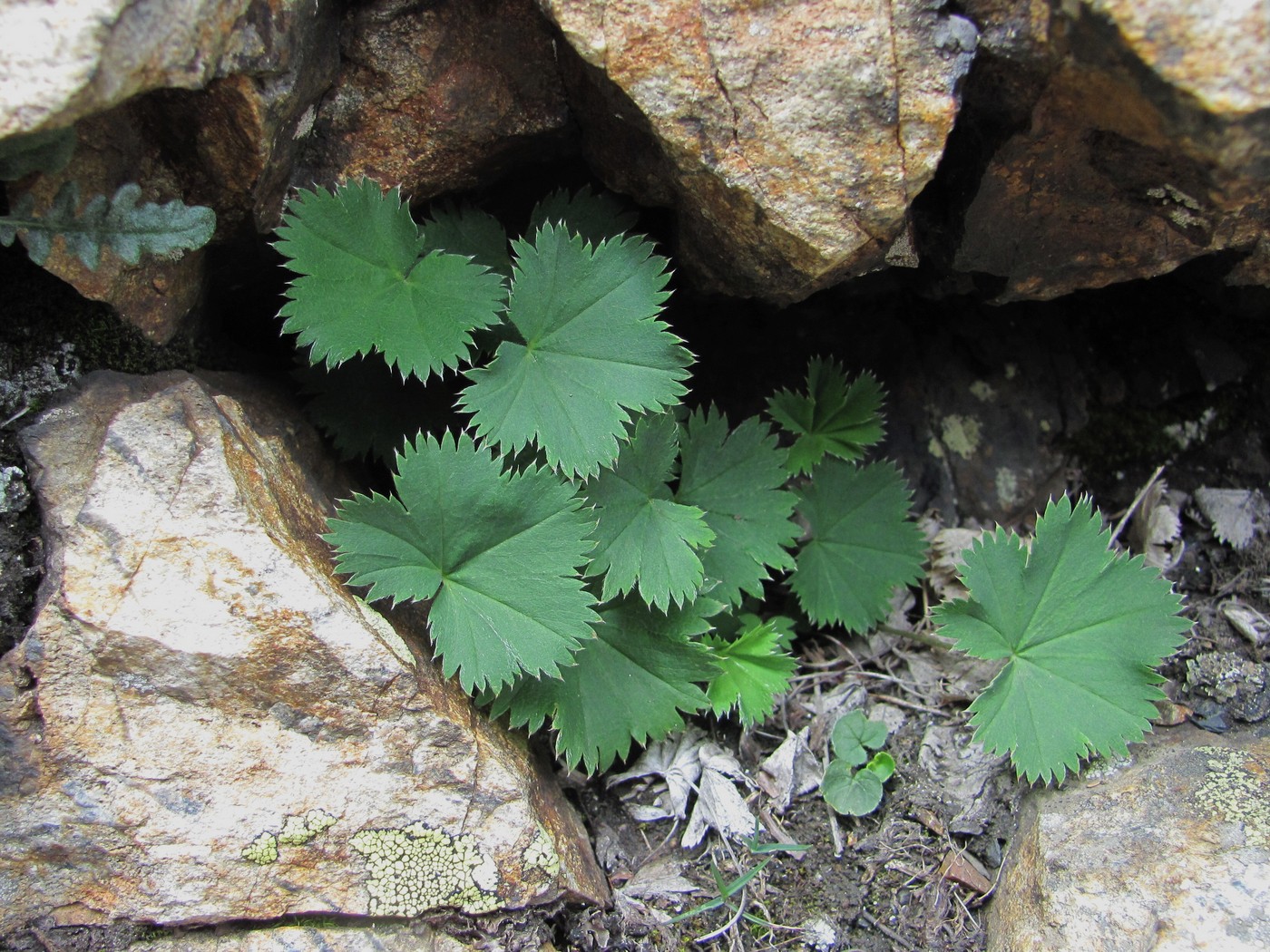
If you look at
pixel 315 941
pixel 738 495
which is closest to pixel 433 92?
pixel 738 495

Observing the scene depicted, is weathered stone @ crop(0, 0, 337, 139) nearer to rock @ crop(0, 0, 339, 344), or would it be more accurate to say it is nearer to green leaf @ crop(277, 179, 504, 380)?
rock @ crop(0, 0, 339, 344)

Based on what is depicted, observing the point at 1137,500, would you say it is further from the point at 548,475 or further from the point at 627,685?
the point at 548,475

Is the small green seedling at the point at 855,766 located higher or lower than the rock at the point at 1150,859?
lower

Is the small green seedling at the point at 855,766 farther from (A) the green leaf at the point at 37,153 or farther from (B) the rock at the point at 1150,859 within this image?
(A) the green leaf at the point at 37,153

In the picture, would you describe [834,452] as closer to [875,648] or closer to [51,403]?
[875,648]

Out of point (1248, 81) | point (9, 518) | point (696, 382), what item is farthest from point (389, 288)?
point (1248, 81)

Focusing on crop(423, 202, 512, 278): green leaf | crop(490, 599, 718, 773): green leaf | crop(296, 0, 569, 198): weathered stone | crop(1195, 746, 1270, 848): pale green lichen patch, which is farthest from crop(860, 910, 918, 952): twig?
crop(296, 0, 569, 198): weathered stone

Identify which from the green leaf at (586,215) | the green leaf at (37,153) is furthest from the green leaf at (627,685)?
the green leaf at (37,153)
